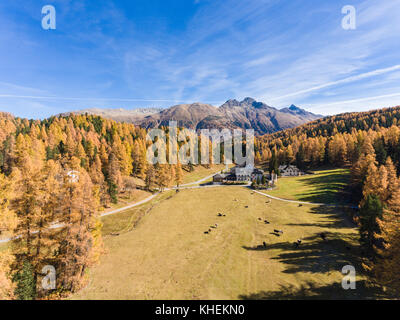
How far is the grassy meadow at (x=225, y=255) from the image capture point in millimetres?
23203

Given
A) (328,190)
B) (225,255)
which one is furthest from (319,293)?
(328,190)

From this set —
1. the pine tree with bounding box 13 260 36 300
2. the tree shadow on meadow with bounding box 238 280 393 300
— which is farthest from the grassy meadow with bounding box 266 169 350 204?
the pine tree with bounding box 13 260 36 300

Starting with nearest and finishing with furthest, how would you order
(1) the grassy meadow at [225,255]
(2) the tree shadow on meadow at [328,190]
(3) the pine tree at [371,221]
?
(1) the grassy meadow at [225,255] → (3) the pine tree at [371,221] → (2) the tree shadow on meadow at [328,190]

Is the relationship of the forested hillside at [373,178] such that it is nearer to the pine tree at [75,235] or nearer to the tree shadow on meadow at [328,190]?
the tree shadow on meadow at [328,190]

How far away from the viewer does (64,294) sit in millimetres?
21250

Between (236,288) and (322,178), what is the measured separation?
80.7 meters

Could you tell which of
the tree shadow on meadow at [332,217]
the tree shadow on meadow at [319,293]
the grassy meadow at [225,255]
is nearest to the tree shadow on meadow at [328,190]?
the tree shadow on meadow at [332,217]

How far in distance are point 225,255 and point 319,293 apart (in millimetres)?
13995

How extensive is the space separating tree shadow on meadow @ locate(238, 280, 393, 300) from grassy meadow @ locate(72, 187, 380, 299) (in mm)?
130

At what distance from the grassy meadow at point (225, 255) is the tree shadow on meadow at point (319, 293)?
0.13 metres

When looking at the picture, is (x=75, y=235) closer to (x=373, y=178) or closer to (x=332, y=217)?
(x=332, y=217)

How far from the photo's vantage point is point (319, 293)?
2311 centimetres

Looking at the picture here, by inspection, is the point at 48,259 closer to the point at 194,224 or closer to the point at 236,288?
the point at 236,288
